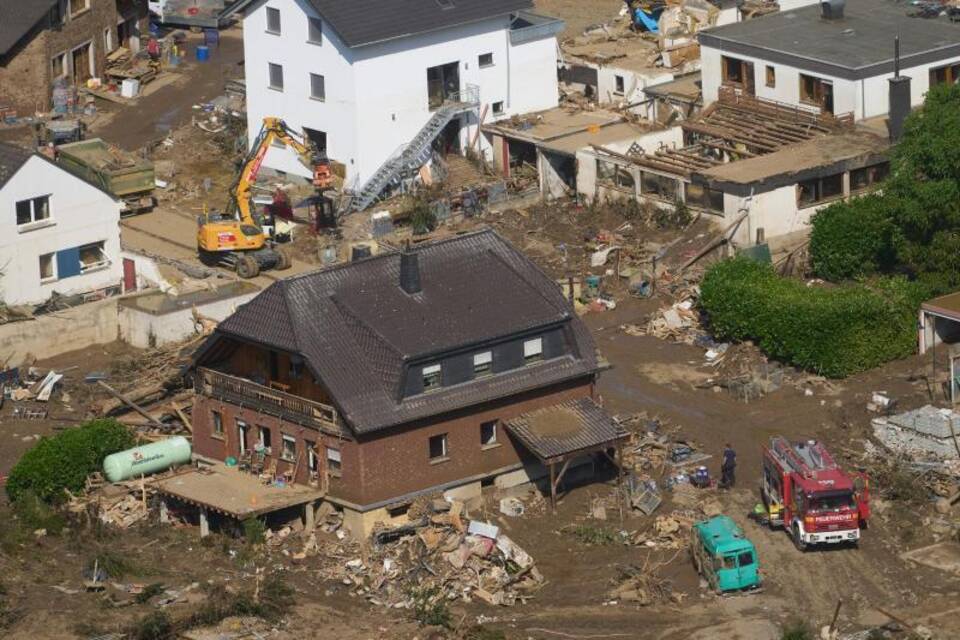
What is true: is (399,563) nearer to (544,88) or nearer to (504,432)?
(504,432)

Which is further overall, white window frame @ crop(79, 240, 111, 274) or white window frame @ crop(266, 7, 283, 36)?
white window frame @ crop(266, 7, 283, 36)

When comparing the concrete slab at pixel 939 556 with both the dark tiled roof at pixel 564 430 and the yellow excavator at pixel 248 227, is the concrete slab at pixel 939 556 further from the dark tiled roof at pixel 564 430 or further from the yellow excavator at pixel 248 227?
the yellow excavator at pixel 248 227

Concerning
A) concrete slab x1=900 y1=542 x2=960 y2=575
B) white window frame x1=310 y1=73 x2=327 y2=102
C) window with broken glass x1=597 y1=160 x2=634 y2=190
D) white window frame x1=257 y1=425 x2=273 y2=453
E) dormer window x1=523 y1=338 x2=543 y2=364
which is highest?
white window frame x1=310 y1=73 x2=327 y2=102

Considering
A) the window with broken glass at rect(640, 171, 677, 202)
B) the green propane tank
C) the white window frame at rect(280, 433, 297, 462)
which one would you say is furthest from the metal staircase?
the white window frame at rect(280, 433, 297, 462)

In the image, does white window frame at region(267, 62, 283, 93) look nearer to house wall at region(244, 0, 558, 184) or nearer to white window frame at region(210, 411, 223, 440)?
house wall at region(244, 0, 558, 184)

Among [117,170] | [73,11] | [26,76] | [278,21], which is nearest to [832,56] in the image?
[278,21]

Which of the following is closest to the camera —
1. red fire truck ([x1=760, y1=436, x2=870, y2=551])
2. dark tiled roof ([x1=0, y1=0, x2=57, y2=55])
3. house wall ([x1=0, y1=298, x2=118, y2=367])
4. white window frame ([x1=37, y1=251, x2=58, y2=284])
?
red fire truck ([x1=760, y1=436, x2=870, y2=551])
